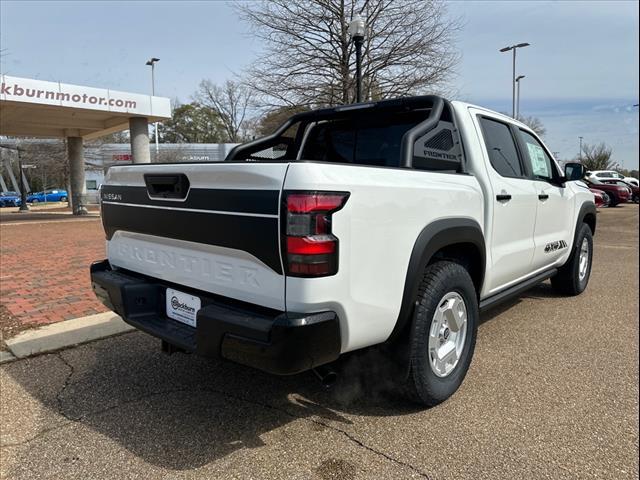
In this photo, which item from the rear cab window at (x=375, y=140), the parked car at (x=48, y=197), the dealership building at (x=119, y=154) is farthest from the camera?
the parked car at (x=48, y=197)

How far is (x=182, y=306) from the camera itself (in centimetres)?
284

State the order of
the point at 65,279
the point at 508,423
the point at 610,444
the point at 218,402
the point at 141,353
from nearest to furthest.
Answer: the point at 610,444, the point at 508,423, the point at 218,402, the point at 141,353, the point at 65,279

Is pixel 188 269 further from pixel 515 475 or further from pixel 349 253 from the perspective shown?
pixel 515 475

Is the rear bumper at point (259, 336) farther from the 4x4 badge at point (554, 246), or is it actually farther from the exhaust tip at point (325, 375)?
the 4x4 badge at point (554, 246)

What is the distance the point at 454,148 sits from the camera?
349cm

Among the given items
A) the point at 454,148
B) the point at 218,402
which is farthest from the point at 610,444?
the point at 218,402

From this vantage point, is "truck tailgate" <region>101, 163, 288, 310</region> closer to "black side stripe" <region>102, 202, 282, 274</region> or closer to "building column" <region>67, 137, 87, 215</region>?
"black side stripe" <region>102, 202, 282, 274</region>

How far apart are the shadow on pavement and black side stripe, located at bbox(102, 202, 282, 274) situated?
101 centimetres

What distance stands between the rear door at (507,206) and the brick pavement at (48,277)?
3.96 m

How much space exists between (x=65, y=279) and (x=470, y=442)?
19.2 feet

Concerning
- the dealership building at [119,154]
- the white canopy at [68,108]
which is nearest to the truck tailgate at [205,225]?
the white canopy at [68,108]

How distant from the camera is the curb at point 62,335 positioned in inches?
159

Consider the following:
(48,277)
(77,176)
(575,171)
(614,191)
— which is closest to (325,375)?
(575,171)

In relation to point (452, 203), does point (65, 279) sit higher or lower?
lower
